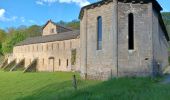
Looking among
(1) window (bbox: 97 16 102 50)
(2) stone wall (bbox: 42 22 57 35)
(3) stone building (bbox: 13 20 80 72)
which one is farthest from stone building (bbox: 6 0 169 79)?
(2) stone wall (bbox: 42 22 57 35)

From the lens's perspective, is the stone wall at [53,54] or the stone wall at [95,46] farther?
the stone wall at [53,54]

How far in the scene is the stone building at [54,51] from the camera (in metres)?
45.8

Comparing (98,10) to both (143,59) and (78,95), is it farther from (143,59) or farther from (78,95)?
(78,95)

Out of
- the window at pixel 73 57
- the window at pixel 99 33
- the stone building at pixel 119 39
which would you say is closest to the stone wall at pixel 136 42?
the stone building at pixel 119 39

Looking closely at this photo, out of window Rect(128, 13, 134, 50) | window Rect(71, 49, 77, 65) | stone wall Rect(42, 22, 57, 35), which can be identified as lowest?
window Rect(71, 49, 77, 65)

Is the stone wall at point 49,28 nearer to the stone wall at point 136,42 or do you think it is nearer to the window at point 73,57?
the window at point 73,57

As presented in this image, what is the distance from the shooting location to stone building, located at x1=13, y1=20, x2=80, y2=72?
150ft

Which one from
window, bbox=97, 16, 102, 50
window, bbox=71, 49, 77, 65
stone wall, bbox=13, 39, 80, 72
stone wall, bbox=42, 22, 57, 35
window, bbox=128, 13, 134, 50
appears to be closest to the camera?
window, bbox=128, 13, 134, 50

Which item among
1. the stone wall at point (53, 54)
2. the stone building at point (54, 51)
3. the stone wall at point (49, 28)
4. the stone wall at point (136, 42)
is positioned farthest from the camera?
the stone wall at point (49, 28)

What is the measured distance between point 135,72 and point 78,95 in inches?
444

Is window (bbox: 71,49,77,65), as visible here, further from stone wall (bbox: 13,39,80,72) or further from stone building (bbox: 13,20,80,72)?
stone wall (bbox: 13,39,80,72)

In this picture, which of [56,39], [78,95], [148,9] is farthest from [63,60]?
[78,95]

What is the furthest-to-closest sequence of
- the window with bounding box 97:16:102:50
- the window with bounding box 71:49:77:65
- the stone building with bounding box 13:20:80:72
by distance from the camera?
the stone building with bounding box 13:20:80:72 → the window with bounding box 71:49:77:65 → the window with bounding box 97:16:102:50

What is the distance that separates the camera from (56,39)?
1996 inches
